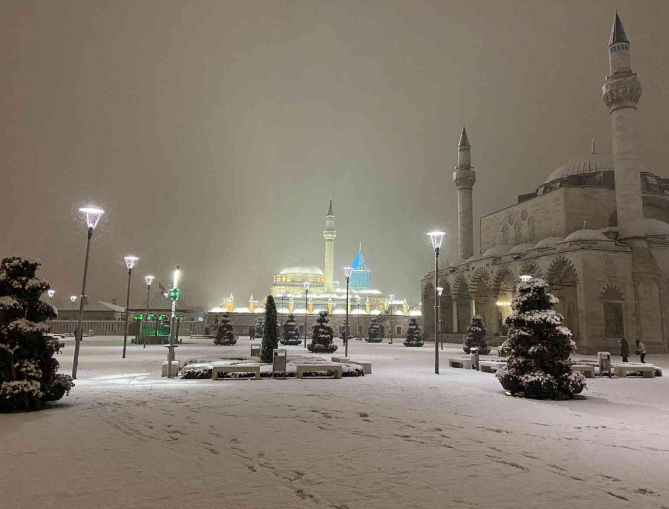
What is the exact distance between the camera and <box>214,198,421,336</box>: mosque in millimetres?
72125

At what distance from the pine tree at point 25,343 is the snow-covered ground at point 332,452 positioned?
46 cm

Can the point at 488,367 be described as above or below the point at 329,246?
below

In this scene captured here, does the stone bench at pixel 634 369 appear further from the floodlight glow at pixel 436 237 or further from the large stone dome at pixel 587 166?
the large stone dome at pixel 587 166

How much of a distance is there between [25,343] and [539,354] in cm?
1122

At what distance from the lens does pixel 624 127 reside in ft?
117

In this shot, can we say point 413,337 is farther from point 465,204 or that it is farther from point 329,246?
point 329,246

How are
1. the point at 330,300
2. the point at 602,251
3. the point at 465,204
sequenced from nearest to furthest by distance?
1. the point at 602,251
2. the point at 465,204
3. the point at 330,300

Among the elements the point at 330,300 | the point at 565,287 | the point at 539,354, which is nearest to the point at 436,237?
the point at 539,354

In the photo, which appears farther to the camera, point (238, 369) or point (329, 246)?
point (329, 246)

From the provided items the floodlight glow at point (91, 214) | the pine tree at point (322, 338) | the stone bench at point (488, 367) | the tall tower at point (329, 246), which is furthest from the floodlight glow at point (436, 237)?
the tall tower at point (329, 246)

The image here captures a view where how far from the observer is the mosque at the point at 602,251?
108 ft

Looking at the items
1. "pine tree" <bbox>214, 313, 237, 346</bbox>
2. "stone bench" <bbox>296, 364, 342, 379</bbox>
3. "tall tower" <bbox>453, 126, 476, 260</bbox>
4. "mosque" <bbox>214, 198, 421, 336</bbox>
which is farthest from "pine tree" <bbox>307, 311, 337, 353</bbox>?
"mosque" <bbox>214, 198, 421, 336</bbox>

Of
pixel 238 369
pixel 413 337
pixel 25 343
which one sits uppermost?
pixel 25 343

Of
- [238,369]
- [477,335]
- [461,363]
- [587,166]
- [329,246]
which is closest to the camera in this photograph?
[238,369]
